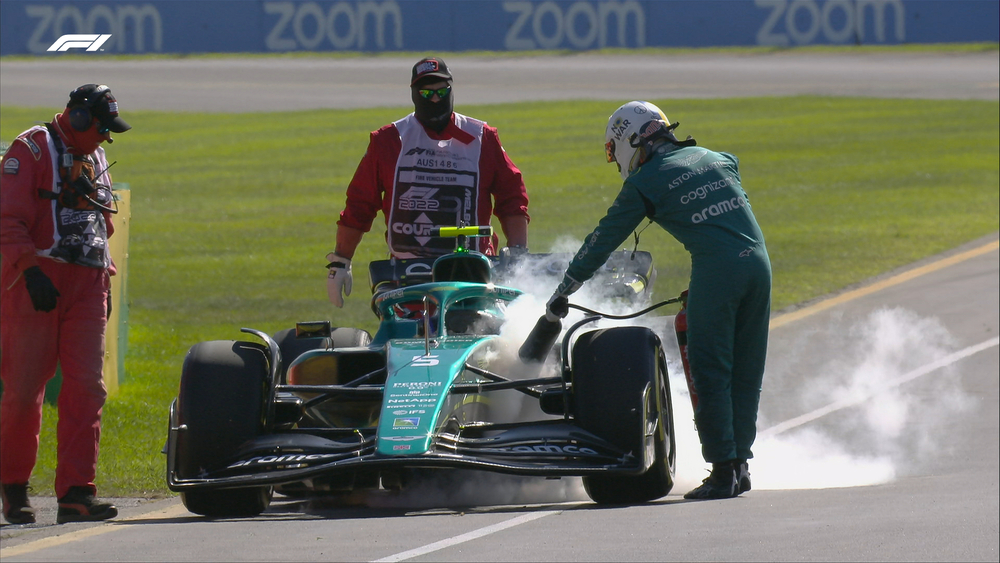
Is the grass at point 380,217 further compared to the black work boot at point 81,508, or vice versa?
the grass at point 380,217

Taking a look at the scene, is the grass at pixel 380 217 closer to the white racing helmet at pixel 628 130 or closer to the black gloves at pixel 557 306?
the black gloves at pixel 557 306

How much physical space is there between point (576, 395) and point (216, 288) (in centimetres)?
1151

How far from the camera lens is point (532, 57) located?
3716 cm

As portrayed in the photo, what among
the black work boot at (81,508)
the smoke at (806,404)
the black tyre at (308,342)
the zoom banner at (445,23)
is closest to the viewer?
the zoom banner at (445,23)

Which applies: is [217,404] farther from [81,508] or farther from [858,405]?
[858,405]

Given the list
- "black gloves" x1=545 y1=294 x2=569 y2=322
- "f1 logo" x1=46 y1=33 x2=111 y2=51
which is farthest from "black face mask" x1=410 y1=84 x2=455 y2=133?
"f1 logo" x1=46 y1=33 x2=111 y2=51

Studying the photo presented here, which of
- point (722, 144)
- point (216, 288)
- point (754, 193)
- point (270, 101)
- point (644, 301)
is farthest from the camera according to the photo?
point (270, 101)

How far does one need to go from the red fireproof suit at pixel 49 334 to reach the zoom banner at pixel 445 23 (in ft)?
2.48

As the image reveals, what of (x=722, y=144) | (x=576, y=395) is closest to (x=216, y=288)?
(x=576, y=395)

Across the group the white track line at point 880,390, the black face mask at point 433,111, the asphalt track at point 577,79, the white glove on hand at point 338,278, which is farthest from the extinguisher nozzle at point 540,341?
the asphalt track at point 577,79

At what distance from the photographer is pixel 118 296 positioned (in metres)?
11.4

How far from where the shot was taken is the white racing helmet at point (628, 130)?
723 cm

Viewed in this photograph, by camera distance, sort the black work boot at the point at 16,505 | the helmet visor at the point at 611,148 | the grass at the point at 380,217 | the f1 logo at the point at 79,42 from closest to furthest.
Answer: the f1 logo at the point at 79,42, the helmet visor at the point at 611,148, the black work boot at the point at 16,505, the grass at the point at 380,217

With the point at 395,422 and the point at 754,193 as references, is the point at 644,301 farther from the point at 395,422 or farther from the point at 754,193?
the point at 754,193
